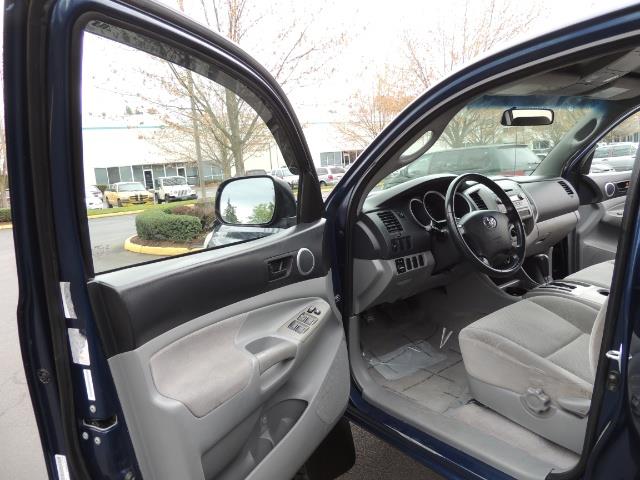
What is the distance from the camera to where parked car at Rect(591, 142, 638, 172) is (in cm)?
355

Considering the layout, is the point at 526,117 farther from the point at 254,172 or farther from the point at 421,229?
the point at 254,172

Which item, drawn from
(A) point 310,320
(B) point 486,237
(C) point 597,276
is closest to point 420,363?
(B) point 486,237

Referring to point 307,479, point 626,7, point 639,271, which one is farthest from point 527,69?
point 307,479

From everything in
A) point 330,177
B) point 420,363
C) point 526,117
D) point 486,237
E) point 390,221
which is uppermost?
point 526,117

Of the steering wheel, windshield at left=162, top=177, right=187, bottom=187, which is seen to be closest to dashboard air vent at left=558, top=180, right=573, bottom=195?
the steering wheel

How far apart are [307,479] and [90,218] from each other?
4.30 ft

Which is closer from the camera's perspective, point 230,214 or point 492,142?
point 230,214

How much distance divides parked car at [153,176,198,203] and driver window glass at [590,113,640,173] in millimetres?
2976

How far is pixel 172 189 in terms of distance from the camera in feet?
5.13

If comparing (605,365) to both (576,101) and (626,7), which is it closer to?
(626,7)

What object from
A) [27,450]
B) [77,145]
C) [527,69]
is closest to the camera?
[77,145]

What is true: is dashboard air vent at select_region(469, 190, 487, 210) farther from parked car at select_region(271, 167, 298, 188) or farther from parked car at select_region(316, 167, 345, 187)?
parked car at select_region(271, 167, 298, 188)

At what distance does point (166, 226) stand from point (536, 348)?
4.89ft

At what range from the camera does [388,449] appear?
246 centimetres
